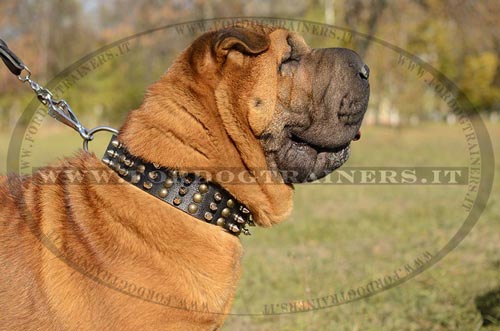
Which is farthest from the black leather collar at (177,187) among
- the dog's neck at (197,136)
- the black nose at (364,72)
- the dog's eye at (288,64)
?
the black nose at (364,72)

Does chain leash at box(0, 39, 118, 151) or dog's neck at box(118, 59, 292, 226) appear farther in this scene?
chain leash at box(0, 39, 118, 151)

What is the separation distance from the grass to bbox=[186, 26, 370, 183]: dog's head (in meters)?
1.63

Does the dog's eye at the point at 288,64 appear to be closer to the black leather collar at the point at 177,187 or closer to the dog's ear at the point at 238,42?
the dog's ear at the point at 238,42

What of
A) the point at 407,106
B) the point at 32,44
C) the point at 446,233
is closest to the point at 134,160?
the point at 446,233

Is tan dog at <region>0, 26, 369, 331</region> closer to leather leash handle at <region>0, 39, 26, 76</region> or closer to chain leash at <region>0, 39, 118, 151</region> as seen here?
chain leash at <region>0, 39, 118, 151</region>

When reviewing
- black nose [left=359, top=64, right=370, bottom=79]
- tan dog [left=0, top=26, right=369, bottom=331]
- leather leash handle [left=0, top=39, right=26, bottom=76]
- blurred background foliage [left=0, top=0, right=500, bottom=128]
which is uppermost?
blurred background foliage [left=0, top=0, right=500, bottom=128]

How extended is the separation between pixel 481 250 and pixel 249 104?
525 cm

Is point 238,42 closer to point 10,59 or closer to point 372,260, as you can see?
point 10,59

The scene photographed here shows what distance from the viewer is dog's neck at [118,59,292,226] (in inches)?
113

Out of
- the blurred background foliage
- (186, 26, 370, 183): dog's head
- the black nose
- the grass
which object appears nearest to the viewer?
(186, 26, 370, 183): dog's head

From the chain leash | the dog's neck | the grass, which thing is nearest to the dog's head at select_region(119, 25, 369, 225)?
the dog's neck

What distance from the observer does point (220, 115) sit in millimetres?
2943

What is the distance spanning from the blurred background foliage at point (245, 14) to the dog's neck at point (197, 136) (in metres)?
0.62

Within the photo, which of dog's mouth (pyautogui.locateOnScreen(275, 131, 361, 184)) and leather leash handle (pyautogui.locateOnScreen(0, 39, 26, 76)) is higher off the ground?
leather leash handle (pyautogui.locateOnScreen(0, 39, 26, 76))
